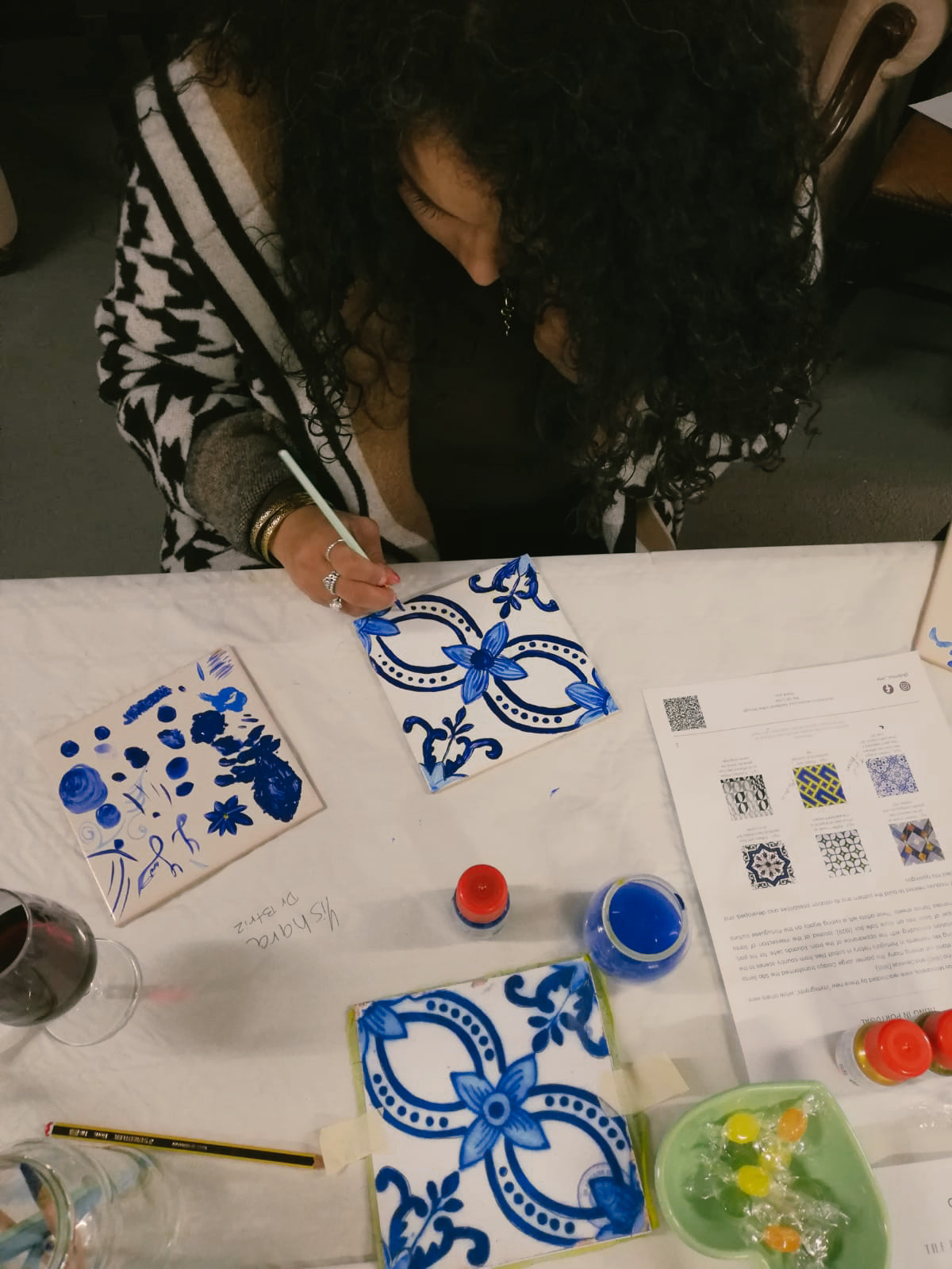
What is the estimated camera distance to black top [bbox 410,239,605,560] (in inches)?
33.1

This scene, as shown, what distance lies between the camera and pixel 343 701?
0.70 m

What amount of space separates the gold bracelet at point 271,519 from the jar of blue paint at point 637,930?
45cm

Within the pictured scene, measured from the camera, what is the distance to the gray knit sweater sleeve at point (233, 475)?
815mm

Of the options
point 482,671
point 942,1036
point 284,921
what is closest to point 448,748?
point 482,671

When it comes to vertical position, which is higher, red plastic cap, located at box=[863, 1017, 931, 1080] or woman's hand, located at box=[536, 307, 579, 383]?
woman's hand, located at box=[536, 307, 579, 383]

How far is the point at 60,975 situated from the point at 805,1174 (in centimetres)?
49

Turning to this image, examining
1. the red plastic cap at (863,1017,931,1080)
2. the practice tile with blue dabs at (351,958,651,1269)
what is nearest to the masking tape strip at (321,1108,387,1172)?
the practice tile with blue dabs at (351,958,651,1269)

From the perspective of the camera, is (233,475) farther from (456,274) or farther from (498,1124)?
(498,1124)

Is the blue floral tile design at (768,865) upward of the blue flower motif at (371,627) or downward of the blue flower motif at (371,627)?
downward

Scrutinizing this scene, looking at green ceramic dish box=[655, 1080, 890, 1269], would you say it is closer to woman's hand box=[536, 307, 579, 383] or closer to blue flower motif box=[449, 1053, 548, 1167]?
blue flower motif box=[449, 1053, 548, 1167]

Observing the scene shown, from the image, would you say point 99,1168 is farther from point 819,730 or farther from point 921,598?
point 921,598

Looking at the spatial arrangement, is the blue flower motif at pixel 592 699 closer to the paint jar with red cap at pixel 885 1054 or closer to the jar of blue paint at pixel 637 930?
the jar of blue paint at pixel 637 930

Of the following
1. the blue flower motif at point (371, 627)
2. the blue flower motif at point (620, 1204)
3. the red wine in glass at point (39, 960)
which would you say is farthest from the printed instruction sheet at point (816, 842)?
the red wine in glass at point (39, 960)

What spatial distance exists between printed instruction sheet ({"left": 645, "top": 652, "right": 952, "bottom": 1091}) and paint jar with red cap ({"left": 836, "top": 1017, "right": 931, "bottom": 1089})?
0.04 feet
